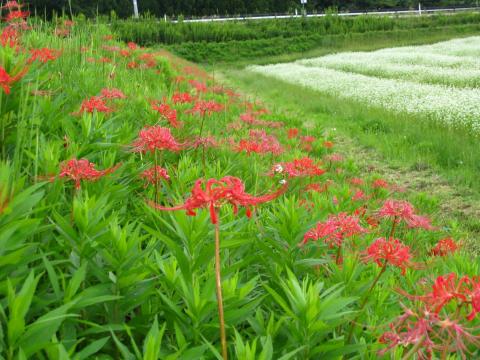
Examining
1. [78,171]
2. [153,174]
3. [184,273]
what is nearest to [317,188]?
[153,174]

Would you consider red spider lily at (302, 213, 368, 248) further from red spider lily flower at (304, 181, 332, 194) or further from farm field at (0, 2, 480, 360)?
red spider lily flower at (304, 181, 332, 194)

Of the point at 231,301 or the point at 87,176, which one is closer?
the point at 231,301

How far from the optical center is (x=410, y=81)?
19.4 metres

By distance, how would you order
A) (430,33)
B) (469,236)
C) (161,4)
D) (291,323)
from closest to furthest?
(291,323)
(469,236)
(430,33)
(161,4)

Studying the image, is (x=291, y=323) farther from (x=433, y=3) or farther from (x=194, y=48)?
(x=433, y=3)

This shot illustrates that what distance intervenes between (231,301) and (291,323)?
0.57 ft

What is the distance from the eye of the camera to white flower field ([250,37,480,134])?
12652 millimetres

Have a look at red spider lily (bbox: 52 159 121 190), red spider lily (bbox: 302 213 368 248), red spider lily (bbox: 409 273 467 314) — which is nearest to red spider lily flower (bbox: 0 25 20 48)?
red spider lily (bbox: 52 159 121 190)

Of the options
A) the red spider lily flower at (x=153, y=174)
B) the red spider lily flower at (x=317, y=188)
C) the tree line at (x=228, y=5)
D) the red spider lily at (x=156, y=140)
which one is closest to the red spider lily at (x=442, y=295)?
the red spider lily at (x=156, y=140)

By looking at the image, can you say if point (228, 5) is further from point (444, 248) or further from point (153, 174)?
point (153, 174)

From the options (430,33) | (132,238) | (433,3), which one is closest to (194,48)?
(430,33)

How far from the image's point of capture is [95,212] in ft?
5.50

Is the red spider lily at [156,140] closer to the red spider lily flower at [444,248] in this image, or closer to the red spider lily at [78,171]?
the red spider lily at [78,171]

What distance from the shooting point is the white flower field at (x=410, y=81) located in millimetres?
12652
